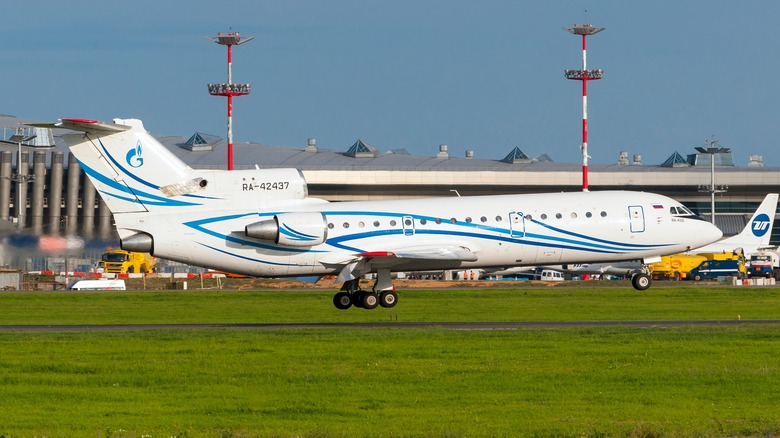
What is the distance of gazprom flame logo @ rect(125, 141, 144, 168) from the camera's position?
39125mm

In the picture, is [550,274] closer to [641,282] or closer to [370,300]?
[641,282]

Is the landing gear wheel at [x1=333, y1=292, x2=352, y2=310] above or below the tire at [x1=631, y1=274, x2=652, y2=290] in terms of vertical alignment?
below

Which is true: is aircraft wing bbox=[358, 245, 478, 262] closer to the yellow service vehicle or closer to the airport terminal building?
the yellow service vehicle

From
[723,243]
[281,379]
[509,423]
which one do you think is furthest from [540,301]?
[723,243]

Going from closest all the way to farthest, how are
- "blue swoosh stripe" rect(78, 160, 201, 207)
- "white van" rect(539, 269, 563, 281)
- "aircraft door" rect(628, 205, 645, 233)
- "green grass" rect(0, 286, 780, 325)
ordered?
"blue swoosh stripe" rect(78, 160, 201, 207) < "aircraft door" rect(628, 205, 645, 233) < "green grass" rect(0, 286, 780, 325) < "white van" rect(539, 269, 563, 281)

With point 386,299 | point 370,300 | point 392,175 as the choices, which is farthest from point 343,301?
point 392,175

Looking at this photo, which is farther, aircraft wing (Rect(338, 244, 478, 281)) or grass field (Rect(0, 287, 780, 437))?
aircraft wing (Rect(338, 244, 478, 281))

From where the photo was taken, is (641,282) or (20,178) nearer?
(641,282)

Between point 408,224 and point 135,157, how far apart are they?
377 inches

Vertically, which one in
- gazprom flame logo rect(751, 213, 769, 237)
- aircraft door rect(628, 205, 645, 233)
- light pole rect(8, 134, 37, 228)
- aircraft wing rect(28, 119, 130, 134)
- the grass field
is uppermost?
light pole rect(8, 134, 37, 228)

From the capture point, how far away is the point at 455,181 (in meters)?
121

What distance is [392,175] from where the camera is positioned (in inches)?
4788

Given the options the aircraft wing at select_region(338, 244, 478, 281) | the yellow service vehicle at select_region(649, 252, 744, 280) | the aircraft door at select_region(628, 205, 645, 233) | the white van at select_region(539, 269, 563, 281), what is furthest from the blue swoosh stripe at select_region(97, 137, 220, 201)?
the white van at select_region(539, 269, 563, 281)

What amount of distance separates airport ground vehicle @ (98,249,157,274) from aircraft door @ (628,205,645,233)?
5986cm
